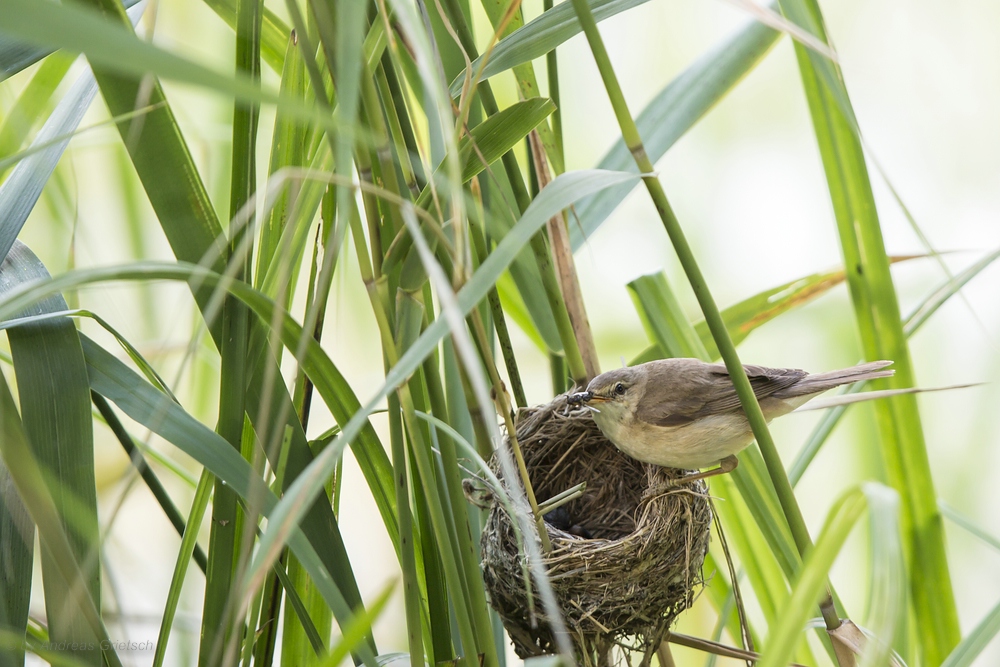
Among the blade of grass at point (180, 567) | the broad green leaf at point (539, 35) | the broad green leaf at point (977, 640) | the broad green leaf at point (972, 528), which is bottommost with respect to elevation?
the broad green leaf at point (977, 640)

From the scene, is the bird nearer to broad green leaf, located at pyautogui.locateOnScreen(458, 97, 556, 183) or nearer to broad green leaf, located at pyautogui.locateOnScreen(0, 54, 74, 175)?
broad green leaf, located at pyautogui.locateOnScreen(458, 97, 556, 183)

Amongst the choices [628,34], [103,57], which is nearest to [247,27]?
[103,57]

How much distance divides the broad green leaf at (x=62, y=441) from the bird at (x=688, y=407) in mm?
688

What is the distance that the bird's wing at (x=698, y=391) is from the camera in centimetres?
120

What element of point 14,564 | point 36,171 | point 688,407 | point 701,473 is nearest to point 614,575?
point 701,473

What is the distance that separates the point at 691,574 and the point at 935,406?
43.5 inches

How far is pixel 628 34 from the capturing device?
1.78 meters

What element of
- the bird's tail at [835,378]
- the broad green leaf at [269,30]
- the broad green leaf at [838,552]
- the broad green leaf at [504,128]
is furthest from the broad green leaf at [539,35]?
the bird's tail at [835,378]

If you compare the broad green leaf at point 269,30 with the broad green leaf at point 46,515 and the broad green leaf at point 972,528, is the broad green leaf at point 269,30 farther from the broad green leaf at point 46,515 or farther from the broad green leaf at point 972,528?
the broad green leaf at point 972,528

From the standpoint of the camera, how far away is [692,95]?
1008 millimetres

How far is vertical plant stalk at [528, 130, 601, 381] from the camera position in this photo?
1.04 m

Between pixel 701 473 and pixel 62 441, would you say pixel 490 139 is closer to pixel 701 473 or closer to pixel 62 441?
pixel 62 441

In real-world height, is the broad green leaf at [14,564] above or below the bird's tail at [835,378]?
below

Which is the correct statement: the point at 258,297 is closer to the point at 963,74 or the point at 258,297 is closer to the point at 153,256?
the point at 153,256
